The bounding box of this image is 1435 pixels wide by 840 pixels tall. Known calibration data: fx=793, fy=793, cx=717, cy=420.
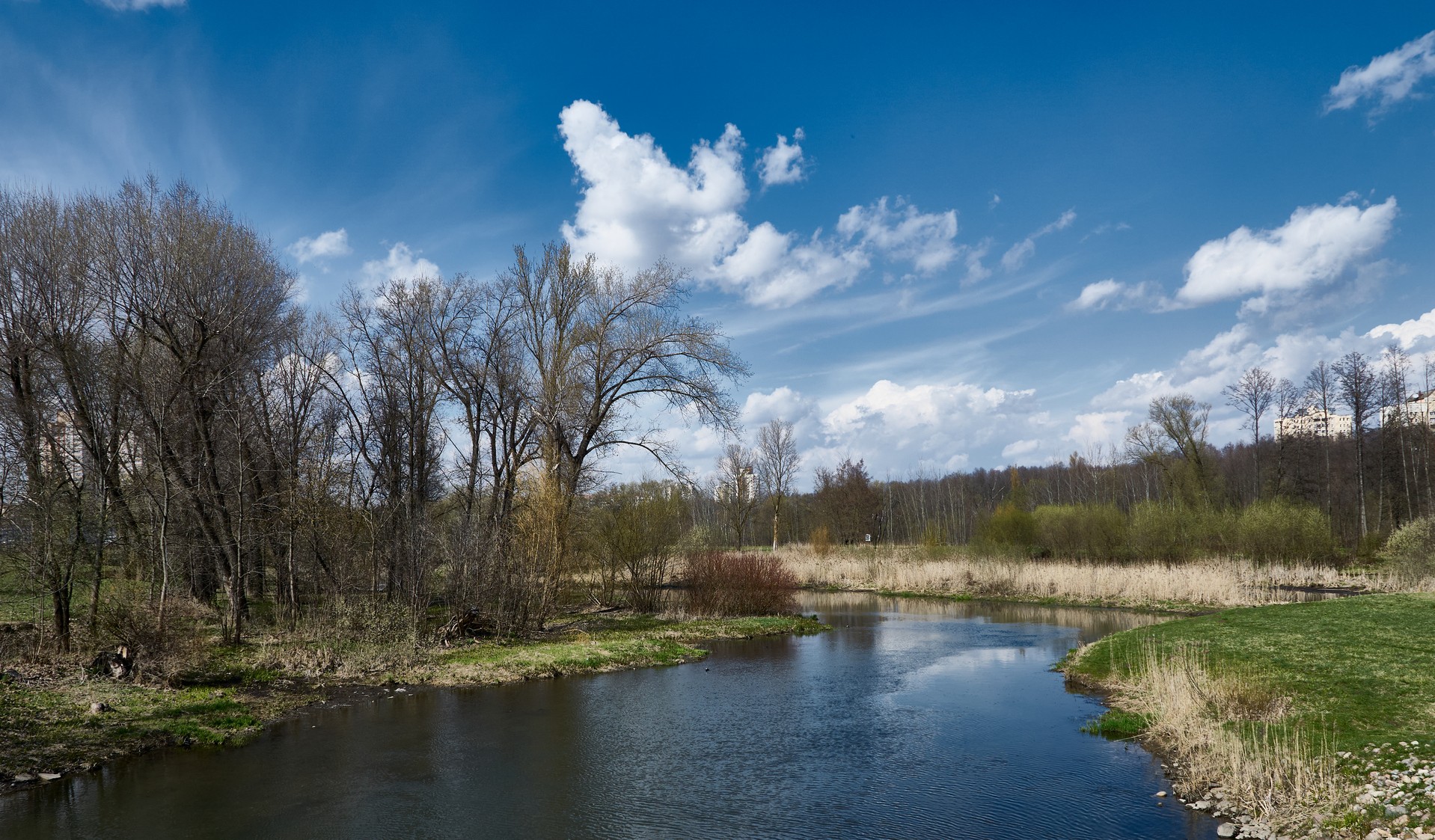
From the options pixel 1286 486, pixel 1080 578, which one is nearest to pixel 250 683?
pixel 1080 578

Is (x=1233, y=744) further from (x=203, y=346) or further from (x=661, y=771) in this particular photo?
(x=203, y=346)

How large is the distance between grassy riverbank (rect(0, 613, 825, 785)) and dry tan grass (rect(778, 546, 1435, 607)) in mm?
16472

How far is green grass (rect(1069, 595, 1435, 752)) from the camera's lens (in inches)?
373

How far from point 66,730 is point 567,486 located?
15281mm

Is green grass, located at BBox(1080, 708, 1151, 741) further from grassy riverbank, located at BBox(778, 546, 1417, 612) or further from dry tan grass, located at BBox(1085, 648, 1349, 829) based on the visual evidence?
grassy riverbank, located at BBox(778, 546, 1417, 612)

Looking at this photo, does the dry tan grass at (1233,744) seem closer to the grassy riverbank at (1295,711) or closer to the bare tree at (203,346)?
the grassy riverbank at (1295,711)

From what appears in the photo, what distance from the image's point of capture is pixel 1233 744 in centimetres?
882

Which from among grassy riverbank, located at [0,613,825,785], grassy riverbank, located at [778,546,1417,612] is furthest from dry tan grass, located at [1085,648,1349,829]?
grassy riverbank, located at [778,546,1417,612]

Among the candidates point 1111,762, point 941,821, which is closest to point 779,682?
point 1111,762

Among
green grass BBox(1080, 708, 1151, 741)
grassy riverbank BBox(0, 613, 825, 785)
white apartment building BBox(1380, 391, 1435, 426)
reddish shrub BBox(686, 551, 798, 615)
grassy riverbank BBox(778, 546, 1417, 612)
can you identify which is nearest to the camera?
grassy riverbank BBox(0, 613, 825, 785)

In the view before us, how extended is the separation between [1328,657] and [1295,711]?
12.6ft

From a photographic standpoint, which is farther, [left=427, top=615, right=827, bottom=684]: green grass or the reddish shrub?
the reddish shrub

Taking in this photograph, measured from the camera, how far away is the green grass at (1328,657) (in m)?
9.48

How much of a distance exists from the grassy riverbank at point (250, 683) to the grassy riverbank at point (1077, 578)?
53.8ft
